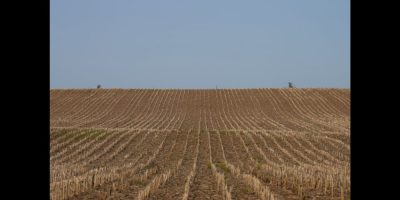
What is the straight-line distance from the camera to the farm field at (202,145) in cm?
1341

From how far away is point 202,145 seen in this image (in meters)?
28.7

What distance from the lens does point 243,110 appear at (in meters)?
56.6

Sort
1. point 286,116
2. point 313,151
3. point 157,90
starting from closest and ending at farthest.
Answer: point 313,151, point 286,116, point 157,90

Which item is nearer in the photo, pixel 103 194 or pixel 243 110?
pixel 103 194

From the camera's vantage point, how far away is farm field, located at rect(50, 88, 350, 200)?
13.4 meters
